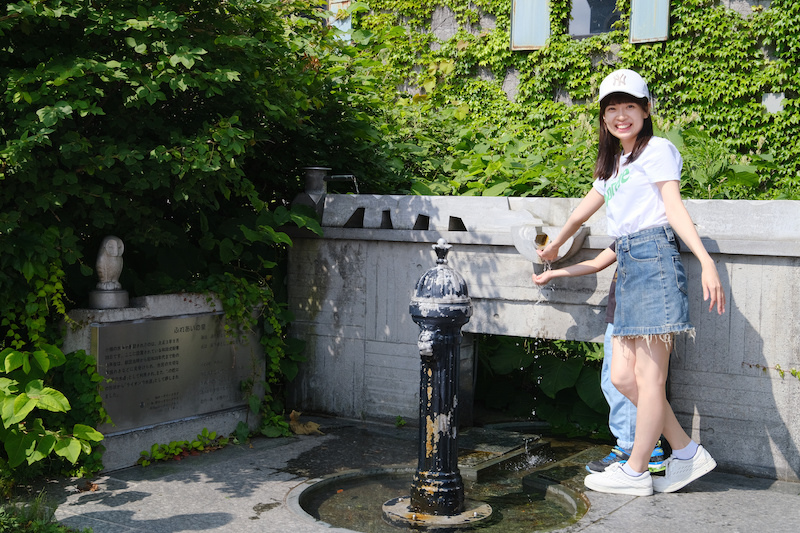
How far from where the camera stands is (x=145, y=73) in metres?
4.36

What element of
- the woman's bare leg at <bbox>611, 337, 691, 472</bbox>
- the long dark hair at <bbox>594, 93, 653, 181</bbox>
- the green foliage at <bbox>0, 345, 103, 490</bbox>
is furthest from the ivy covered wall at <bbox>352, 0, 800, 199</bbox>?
the green foliage at <bbox>0, 345, 103, 490</bbox>

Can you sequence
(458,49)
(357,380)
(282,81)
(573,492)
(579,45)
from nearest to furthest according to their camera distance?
(573,492) < (282,81) < (357,380) < (579,45) < (458,49)

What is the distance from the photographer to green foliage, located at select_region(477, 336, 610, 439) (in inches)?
225

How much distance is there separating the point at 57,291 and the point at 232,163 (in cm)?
120

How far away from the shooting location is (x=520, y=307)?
538cm

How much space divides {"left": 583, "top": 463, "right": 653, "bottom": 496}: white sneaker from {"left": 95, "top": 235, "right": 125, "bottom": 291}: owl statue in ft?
9.65

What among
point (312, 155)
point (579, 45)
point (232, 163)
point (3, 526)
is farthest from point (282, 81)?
point (579, 45)

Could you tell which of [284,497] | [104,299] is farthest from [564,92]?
[284,497]

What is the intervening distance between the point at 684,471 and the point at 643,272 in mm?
1126

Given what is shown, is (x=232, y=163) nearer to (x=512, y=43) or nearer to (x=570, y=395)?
(x=570, y=395)

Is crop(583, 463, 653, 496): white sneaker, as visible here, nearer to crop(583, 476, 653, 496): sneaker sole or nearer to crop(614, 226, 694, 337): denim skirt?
crop(583, 476, 653, 496): sneaker sole

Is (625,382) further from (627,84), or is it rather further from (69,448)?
(69,448)

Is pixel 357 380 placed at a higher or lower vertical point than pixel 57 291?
lower

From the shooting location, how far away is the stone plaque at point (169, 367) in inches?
184
